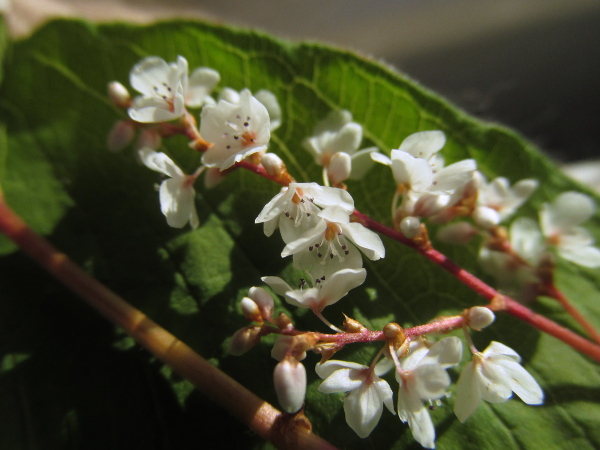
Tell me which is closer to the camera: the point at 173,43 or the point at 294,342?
the point at 294,342

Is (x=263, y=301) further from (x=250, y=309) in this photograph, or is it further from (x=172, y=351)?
(x=172, y=351)

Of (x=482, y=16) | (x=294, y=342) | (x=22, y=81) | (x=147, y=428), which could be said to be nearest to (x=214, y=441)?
(x=147, y=428)

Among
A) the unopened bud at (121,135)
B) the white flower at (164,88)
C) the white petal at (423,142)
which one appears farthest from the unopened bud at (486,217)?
the unopened bud at (121,135)

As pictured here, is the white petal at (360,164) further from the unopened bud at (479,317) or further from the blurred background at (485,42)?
the blurred background at (485,42)

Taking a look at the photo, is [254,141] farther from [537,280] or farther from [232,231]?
[537,280]

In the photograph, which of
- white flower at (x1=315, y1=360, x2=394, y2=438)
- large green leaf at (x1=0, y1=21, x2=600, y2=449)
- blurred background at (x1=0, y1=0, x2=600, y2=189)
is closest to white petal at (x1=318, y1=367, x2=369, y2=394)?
white flower at (x1=315, y1=360, x2=394, y2=438)

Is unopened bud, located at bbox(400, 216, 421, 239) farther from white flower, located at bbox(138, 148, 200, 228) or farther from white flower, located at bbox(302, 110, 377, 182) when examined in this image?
white flower, located at bbox(138, 148, 200, 228)
